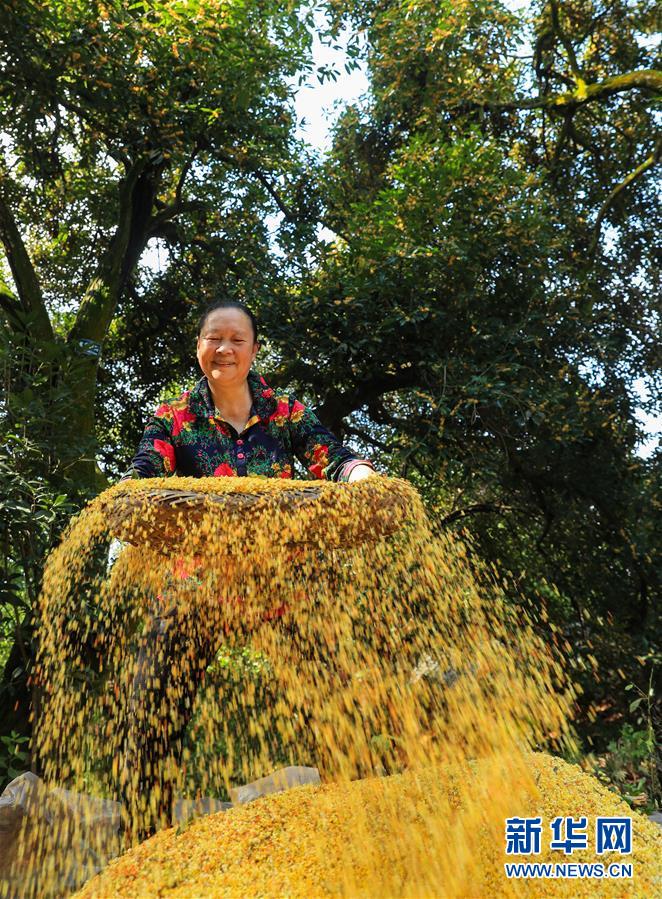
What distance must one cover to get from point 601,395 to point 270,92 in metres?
3.44

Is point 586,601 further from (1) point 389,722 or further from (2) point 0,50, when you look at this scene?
(2) point 0,50

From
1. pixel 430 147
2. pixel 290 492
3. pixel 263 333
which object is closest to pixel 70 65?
pixel 263 333

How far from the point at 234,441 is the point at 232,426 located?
5 cm

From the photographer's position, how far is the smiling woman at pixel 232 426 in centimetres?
240

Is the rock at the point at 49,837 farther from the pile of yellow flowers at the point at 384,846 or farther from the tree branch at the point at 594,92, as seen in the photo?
the tree branch at the point at 594,92

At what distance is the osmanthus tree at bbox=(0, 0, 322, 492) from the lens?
14.3 feet

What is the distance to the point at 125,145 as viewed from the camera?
4.96 metres

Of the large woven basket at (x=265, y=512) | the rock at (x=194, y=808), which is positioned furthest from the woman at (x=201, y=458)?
the rock at (x=194, y=808)

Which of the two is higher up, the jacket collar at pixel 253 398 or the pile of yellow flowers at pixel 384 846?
the jacket collar at pixel 253 398

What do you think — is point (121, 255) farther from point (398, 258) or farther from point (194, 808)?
point (194, 808)

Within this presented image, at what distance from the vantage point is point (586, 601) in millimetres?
5719

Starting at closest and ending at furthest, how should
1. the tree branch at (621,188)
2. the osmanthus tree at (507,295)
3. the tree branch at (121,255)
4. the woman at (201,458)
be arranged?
the woman at (201,458) → the osmanthus tree at (507,295) → the tree branch at (121,255) → the tree branch at (621,188)

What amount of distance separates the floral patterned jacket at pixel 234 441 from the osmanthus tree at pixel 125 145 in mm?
1680

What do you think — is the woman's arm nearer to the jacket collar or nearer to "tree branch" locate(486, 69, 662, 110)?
the jacket collar
